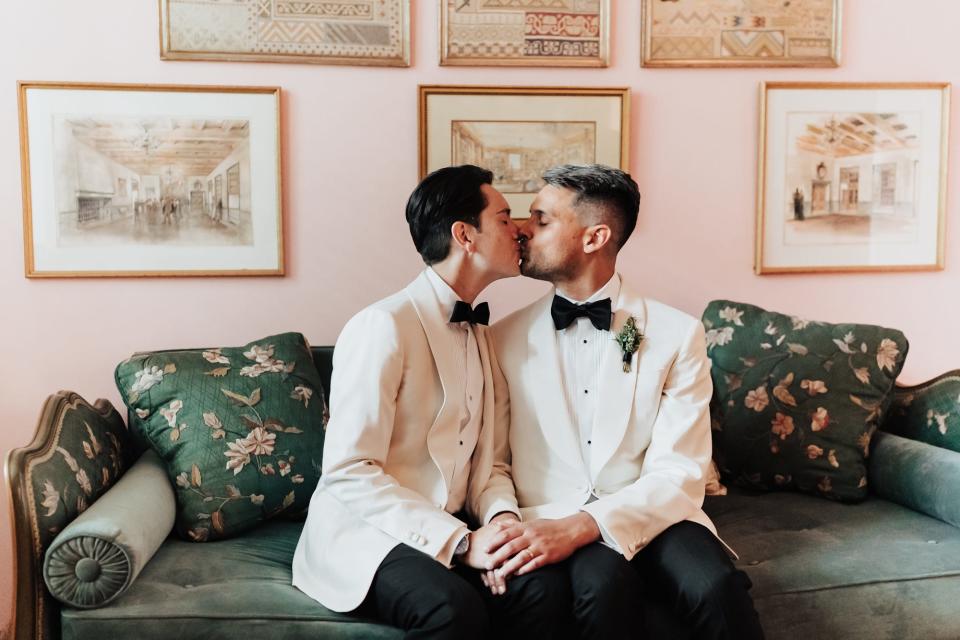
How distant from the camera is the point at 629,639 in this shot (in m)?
1.80

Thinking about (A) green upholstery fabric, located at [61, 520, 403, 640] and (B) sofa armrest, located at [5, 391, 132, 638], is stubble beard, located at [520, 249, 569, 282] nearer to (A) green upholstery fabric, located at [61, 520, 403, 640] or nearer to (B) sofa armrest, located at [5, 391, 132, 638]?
(A) green upholstery fabric, located at [61, 520, 403, 640]

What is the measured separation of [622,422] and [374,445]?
662 millimetres

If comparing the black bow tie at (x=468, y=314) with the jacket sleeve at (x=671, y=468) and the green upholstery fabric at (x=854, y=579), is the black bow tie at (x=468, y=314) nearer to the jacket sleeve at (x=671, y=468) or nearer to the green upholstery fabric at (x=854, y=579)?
the jacket sleeve at (x=671, y=468)

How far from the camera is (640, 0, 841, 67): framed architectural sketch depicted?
2938 mm

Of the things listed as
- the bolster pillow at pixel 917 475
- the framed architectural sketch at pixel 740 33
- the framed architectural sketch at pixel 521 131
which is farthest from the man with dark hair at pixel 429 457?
the bolster pillow at pixel 917 475

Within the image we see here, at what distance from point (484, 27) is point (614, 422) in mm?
1512

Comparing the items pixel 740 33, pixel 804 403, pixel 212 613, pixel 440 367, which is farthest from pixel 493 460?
pixel 740 33

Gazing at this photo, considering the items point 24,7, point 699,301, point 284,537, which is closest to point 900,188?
point 699,301

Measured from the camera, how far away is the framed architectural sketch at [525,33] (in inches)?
113

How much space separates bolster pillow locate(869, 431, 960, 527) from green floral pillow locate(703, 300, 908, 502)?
70 millimetres

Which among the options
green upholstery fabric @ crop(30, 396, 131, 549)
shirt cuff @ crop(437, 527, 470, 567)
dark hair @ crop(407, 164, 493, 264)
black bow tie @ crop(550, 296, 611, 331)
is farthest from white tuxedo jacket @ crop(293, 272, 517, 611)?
green upholstery fabric @ crop(30, 396, 131, 549)

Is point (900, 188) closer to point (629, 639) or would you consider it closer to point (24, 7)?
point (629, 639)

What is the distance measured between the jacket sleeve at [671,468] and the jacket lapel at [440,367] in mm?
370

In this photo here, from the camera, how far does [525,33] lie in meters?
2.89
